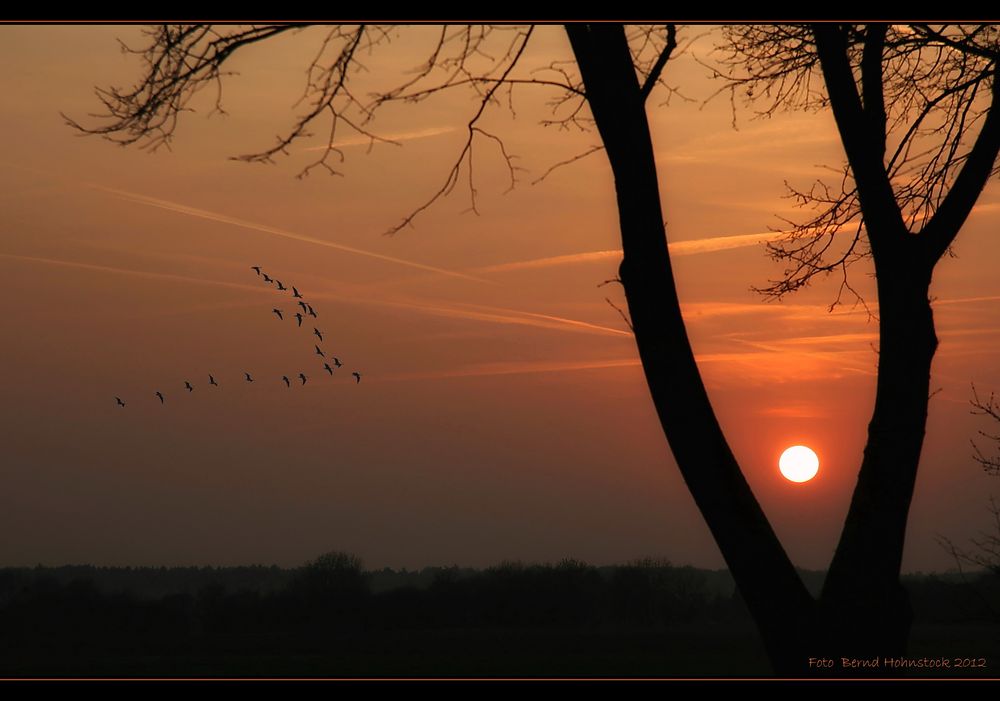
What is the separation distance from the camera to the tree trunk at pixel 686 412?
523 cm

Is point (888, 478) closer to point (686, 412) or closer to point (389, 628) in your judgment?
point (686, 412)

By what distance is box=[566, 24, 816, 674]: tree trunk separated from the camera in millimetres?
5230

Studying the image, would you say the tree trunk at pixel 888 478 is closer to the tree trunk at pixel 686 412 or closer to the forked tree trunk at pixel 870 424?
the forked tree trunk at pixel 870 424

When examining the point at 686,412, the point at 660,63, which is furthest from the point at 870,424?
the point at 660,63

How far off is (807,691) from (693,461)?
1.20m

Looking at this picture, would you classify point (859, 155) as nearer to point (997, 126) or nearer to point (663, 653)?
point (997, 126)

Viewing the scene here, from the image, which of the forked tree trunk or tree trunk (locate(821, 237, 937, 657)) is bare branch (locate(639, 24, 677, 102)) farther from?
tree trunk (locate(821, 237, 937, 657))

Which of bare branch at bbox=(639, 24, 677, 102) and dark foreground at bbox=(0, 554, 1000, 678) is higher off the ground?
bare branch at bbox=(639, 24, 677, 102)

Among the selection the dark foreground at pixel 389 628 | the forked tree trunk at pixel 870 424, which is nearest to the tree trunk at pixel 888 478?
the forked tree trunk at pixel 870 424

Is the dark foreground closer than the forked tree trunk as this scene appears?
No

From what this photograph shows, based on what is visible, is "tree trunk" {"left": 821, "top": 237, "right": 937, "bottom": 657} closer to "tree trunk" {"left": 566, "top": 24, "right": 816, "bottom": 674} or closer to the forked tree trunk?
the forked tree trunk

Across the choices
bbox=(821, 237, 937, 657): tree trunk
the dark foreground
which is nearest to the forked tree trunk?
bbox=(821, 237, 937, 657): tree trunk

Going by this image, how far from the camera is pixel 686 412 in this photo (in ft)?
17.3

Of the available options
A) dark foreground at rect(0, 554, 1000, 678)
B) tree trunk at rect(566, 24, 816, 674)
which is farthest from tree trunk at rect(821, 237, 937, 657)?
dark foreground at rect(0, 554, 1000, 678)
